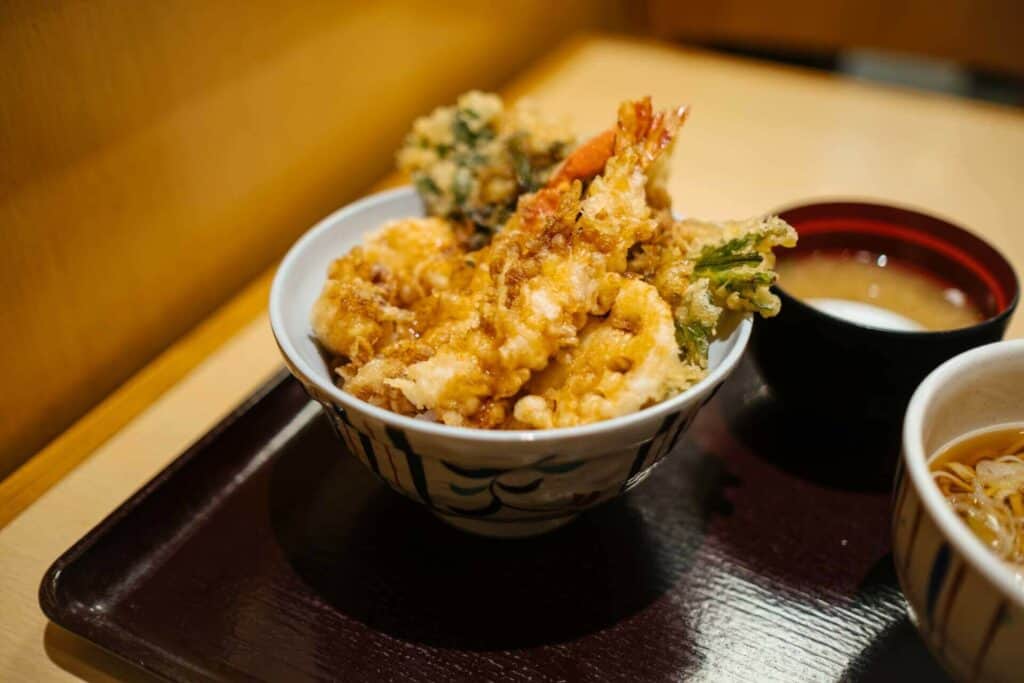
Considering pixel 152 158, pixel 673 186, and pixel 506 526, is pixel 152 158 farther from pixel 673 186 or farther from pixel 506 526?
pixel 673 186

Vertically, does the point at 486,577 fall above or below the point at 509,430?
below

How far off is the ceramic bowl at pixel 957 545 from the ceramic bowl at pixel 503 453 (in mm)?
250

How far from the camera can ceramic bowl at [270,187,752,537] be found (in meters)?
0.95

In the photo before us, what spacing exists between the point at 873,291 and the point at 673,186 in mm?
798

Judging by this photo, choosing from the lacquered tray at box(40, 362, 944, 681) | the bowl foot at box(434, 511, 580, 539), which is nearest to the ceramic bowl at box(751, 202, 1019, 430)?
the lacquered tray at box(40, 362, 944, 681)

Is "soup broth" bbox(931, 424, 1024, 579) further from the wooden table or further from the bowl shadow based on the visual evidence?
the wooden table

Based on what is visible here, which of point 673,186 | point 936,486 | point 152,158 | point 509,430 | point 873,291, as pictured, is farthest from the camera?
point 673,186

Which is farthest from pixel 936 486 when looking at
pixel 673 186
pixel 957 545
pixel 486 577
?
pixel 673 186

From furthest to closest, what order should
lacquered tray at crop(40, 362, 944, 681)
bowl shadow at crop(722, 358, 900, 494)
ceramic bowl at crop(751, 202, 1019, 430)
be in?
1. bowl shadow at crop(722, 358, 900, 494)
2. ceramic bowl at crop(751, 202, 1019, 430)
3. lacquered tray at crop(40, 362, 944, 681)

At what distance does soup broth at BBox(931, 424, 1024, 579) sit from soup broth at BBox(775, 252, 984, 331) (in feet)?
1.25

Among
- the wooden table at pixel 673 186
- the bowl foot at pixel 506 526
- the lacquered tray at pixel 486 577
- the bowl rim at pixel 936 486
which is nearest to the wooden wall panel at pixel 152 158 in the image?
the wooden table at pixel 673 186

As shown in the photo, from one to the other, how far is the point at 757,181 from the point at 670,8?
1.99m

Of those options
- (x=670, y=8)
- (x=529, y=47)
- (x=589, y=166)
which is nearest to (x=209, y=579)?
(x=589, y=166)

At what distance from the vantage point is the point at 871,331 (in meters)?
1.22
